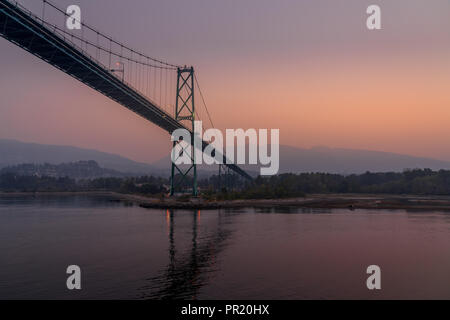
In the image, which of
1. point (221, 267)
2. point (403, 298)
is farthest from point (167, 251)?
point (403, 298)

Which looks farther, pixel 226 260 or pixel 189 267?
pixel 226 260

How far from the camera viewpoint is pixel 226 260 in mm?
24688

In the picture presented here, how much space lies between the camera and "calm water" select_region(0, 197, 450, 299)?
18359 mm

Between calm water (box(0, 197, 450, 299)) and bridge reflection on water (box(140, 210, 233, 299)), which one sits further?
calm water (box(0, 197, 450, 299))

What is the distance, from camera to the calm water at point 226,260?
1836 centimetres

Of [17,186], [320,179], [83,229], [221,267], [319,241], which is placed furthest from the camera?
[17,186]

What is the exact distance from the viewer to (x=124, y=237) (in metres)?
34.4

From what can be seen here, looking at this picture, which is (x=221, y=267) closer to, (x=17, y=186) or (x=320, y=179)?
(x=320, y=179)

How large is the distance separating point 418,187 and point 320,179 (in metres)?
27.5

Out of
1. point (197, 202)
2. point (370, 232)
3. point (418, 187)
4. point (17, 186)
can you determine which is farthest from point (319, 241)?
point (17, 186)

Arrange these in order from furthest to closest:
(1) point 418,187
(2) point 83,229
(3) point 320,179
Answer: (3) point 320,179 → (1) point 418,187 → (2) point 83,229

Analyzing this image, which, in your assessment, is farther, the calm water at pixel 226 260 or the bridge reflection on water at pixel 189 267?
the calm water at pixel 226 260
